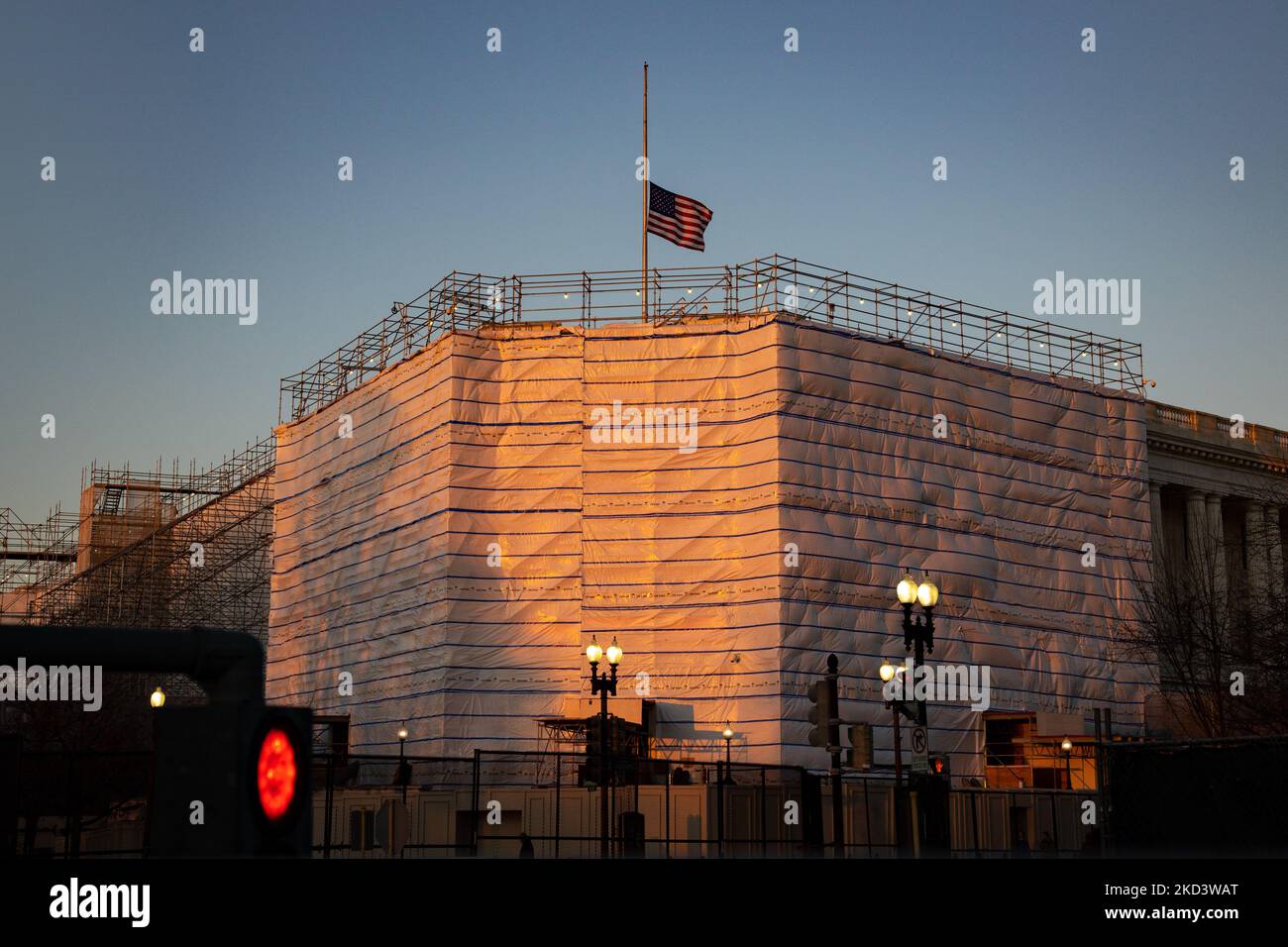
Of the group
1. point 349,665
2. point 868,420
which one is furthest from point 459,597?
point 868,420

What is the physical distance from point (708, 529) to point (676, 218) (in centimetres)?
1055

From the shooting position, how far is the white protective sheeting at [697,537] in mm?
44906

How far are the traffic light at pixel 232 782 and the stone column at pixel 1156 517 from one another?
190 feet

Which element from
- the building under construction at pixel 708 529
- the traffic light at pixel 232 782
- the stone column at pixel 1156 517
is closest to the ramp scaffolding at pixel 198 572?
the building under construction at pixel 708 529

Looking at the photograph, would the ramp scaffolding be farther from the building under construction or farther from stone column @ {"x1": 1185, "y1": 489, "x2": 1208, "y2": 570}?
stone column @ {"x1": 1185, "y1": 489, "x2": 1208, "y2": 570}

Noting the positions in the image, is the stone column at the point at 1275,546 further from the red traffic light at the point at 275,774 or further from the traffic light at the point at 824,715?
the red traffic light at the point at 275,774

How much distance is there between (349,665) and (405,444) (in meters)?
8.34

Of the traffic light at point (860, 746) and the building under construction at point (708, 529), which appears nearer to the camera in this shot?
the traffic light at point (860, 746)

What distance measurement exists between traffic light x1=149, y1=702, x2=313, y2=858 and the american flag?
44.5 meters

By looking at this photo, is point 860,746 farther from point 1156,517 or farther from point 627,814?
point 1156,517

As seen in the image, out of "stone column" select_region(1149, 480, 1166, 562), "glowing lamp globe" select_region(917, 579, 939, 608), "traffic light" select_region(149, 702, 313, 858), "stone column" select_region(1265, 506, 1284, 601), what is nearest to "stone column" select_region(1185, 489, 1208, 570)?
"stone column" select_region(1149, 480, 1166, 562)

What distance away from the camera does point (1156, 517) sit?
63.7 metres

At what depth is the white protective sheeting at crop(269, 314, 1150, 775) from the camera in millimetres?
44906
